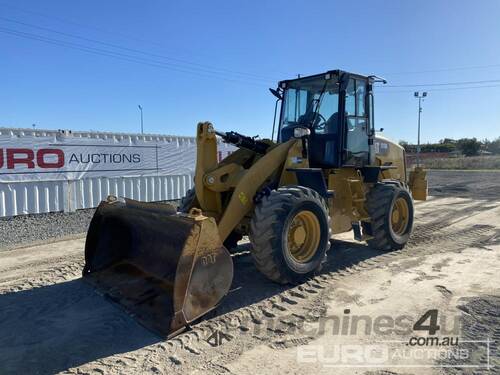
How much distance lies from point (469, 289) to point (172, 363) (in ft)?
12.9

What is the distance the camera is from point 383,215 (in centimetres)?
693

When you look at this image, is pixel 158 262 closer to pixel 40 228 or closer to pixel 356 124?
pixel 356 124

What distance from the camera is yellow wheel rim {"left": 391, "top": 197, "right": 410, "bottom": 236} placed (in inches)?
302

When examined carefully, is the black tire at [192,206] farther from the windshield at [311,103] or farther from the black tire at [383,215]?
the black tire at [383,215]

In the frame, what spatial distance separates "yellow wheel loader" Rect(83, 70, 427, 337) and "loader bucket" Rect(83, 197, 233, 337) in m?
0.01

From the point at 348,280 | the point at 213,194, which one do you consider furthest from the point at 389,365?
the point at 213,194

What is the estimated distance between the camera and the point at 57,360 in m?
3.47

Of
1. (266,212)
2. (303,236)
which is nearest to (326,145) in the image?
(303,236)

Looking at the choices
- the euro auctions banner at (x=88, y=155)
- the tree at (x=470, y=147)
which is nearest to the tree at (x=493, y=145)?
the tree at (x=470, y=147)

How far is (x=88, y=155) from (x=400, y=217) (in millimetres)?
8797

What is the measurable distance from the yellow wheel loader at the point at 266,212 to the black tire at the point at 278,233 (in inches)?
0.5

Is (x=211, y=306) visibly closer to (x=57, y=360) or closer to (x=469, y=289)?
(x=57, y=360)

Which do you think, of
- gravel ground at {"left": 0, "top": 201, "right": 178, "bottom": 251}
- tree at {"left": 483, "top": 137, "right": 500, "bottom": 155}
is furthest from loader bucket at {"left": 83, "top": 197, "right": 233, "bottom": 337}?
Result: tree at {"left": 483, "top": 137, "right": 500, "bottom": 155}

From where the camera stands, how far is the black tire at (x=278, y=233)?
479cm
